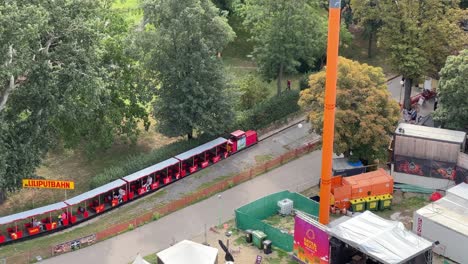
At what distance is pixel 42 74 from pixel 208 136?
1750cm

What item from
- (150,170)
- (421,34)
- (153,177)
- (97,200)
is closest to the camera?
(97,200)

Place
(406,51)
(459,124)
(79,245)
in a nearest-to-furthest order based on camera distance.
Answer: (79,245), (459,124), (406,51)

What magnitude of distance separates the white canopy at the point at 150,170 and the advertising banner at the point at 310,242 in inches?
571

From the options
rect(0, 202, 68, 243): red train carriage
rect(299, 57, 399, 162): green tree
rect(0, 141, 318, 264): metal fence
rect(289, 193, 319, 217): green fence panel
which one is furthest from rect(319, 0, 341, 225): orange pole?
rect(0, 202, 68, 243): red train carriage

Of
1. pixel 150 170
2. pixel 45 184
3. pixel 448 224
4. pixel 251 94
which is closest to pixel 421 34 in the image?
pixel 251 94

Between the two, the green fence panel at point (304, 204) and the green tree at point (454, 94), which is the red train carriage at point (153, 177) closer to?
the green fence panel at point (304, 204)

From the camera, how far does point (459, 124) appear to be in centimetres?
5875

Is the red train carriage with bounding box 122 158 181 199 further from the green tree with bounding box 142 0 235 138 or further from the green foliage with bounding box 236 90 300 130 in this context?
the green foliage with bounding box 236 90 300 130

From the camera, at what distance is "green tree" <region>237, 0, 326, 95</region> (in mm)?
67625

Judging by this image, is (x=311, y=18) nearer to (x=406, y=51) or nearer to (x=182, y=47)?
(x=406, y=51)

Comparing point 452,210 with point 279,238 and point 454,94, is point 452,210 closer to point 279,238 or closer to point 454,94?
point 454,94

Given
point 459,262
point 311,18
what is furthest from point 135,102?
point 459,262

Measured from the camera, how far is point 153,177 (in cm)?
5731

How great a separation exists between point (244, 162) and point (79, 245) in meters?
17.6
